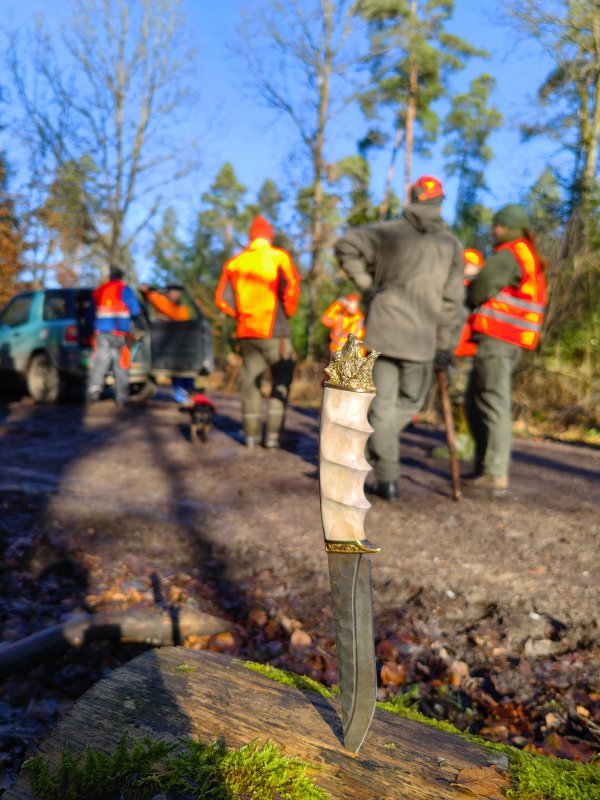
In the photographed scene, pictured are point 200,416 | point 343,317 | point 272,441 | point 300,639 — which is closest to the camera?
point 300,639

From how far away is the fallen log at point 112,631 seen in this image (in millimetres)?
2414

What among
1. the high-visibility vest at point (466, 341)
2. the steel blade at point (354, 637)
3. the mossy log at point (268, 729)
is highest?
the high-visibility vest at point (466, 341)

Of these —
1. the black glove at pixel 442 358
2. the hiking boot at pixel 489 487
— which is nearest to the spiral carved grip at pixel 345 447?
the black glove at pixel 442 358

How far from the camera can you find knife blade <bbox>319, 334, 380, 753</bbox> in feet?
4.32

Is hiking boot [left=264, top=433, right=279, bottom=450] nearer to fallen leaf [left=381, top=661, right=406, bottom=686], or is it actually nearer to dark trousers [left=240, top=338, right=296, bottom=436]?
dark trousers [left=240, top=338, right=296, bottom=436]

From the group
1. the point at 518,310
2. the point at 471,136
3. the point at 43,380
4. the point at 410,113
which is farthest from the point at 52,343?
the point at 471,136

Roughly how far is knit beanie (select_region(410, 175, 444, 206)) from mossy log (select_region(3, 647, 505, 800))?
408 cm

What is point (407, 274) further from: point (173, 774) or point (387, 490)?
point (173, 774)

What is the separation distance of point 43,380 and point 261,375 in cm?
567

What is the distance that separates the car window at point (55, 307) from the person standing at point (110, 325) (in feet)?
3.82

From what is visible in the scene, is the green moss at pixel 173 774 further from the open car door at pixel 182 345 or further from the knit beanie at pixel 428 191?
the open car door at pixel 182 345

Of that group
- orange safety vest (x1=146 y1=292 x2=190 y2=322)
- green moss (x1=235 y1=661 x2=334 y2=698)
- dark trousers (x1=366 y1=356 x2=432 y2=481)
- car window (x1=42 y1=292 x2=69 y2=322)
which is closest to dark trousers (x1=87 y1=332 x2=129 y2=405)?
orange safety vest (x1=146 y1=292 x2=190 y2=322)

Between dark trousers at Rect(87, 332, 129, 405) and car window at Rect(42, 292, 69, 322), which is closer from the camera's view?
dark trousers at Rect(87, 332, 129, 405)

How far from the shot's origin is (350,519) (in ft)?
4.48
